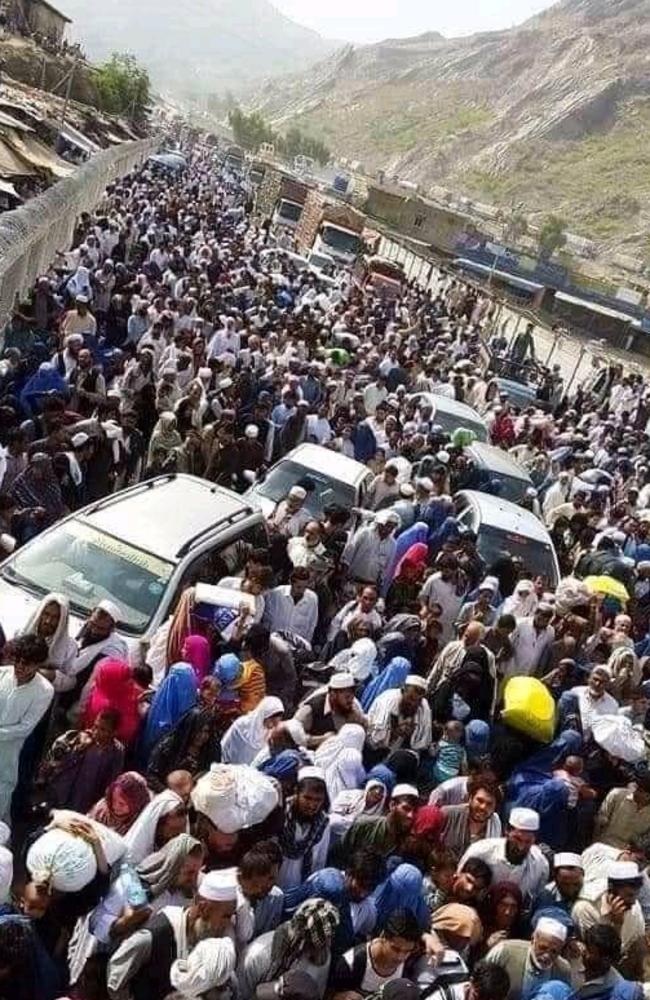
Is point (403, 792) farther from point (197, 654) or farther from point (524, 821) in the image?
point (197, 654)

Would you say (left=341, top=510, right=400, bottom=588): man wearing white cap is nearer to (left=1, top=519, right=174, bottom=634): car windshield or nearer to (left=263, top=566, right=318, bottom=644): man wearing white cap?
(left=263, top=566, right=318, bottom=644): man wearing white cap

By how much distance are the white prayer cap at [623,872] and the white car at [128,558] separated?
267 centimetres

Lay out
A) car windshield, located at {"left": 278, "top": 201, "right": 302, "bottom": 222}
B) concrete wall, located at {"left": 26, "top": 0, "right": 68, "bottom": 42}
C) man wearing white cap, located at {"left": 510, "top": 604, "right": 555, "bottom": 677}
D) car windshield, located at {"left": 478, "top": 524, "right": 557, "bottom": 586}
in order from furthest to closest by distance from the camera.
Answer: concrete wall, located at {"left": 26, "top": 0, "right": 68, "bottom": 42} < car windshield, located at {"left": 278, "top": 201, "right": 302, "bottom": 222} < car windshield, located at {"left": 478, "top": 524, "right": 557, "bottom": 586} < man wearing white cap, located at {"left": 510, "top": 604, "right": 555, "bottom": 677}

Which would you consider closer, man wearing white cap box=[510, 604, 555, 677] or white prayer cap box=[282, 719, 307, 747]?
white prayer cap box=[282, 719, 307, 747]

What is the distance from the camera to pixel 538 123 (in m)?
143

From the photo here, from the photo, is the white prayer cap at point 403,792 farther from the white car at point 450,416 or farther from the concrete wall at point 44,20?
the concrete wall at point 44,20

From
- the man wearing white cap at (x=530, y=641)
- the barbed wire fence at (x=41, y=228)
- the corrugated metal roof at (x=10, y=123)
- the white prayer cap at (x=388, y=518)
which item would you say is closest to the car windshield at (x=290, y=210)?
the barbed wire fence at (x=41, y=228)

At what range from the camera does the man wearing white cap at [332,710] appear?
5.62m

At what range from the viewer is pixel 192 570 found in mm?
6723

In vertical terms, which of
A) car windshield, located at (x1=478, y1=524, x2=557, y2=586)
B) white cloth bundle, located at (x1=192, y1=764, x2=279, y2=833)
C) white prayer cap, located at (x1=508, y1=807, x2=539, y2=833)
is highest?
white cloth bundle, located at (x1=192, y1=764, x2=279, y2=833)

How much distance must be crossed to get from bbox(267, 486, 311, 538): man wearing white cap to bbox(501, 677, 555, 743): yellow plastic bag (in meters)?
2.49

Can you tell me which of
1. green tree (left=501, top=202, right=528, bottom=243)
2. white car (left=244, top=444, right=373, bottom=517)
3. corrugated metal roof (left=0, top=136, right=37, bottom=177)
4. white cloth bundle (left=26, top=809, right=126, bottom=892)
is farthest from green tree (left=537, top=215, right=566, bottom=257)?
white cloth bundle (left=26, top=809, right=126, bottom=892)

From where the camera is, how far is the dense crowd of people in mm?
3756

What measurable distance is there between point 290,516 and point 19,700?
179 inches
